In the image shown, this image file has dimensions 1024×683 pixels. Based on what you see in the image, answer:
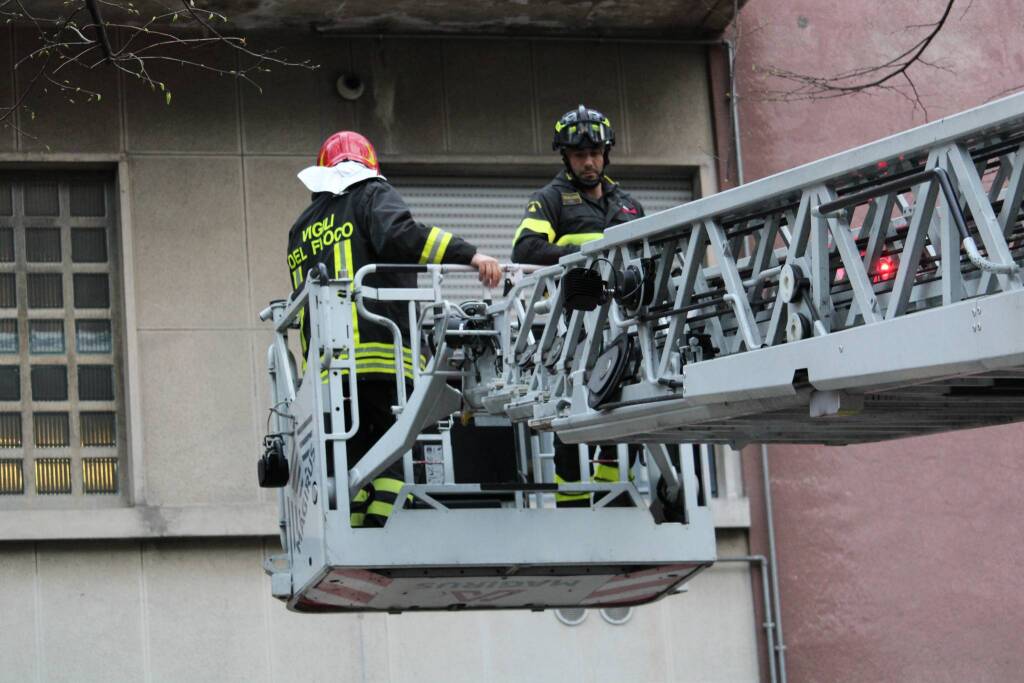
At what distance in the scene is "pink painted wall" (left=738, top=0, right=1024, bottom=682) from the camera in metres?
15.2

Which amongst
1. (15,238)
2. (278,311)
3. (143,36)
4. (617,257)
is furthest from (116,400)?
(617,257)

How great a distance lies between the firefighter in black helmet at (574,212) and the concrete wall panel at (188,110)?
5304mm

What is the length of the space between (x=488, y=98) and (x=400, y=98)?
2.21 ft

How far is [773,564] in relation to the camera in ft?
49.4

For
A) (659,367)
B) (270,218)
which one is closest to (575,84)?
(270,218)

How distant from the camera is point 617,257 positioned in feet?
27.2

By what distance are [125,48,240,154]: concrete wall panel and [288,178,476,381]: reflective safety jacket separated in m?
4.77

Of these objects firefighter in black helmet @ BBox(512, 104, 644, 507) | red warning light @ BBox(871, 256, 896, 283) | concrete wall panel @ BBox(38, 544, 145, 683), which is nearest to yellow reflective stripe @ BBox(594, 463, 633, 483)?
firefighter in black helmet @ BBox(512, 104, 644, 507)

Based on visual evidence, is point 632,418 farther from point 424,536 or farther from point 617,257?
point 424,536

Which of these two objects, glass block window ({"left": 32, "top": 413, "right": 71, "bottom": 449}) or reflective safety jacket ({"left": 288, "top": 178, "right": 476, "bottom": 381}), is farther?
glass block window ({"left": 32, "top": 413, "right": 71, "bottom": 449})

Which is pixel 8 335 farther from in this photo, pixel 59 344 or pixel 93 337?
pixel 93 337

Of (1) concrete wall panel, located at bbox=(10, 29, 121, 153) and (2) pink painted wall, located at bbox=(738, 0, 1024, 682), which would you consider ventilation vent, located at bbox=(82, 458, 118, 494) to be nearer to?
(1) concrete wall panel, located at bbox=(10, 29, 121, 153)

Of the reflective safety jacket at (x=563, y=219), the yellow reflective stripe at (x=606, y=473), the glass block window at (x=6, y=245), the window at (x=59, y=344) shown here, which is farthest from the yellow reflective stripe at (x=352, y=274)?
the glass block window at (x=6, y=245)

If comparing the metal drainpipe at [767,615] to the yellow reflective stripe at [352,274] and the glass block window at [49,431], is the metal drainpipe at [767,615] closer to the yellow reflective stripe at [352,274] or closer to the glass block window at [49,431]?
the glass block window at [49,431]
